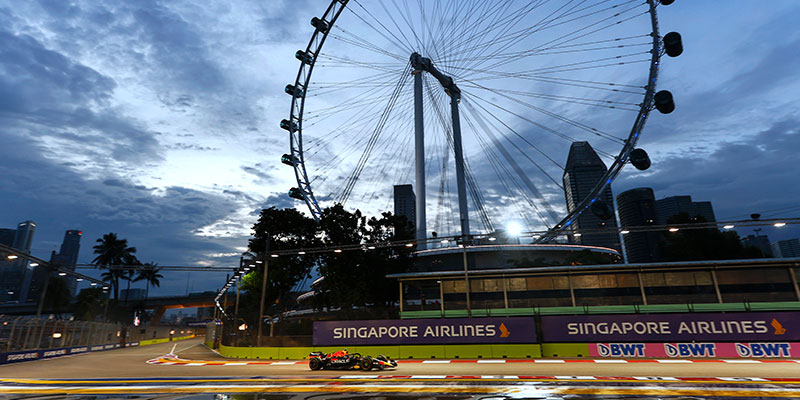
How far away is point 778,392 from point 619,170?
27.3 m

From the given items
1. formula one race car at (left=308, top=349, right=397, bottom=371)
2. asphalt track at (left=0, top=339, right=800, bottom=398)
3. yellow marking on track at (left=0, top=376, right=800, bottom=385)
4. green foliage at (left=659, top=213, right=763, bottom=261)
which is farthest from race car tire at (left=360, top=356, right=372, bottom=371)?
green foliage at (left=659, top=213, right=763, bottom=261)

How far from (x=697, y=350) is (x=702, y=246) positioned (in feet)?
184

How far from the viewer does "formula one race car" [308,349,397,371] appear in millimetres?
21703

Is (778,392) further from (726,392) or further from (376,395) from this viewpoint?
(376,395)

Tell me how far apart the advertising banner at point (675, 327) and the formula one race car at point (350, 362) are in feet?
37.8

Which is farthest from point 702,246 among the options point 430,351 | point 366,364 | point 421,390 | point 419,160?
point 421,390

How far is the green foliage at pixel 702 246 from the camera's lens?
2648 inches

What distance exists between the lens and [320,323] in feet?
96.1

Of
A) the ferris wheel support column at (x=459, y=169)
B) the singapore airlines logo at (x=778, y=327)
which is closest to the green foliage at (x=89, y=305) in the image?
the ferris wheel support column at (x=459, y=169)

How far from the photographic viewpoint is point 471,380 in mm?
17203

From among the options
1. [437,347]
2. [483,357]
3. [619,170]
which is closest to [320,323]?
[437,347]

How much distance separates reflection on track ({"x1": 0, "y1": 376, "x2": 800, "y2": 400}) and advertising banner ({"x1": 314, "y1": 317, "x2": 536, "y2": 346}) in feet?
29.7

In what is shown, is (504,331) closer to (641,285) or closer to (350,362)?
(350,362)

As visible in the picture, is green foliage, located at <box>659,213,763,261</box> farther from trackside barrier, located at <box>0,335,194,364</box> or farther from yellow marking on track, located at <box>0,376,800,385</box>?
trackside barrier, located at <box>0,335,194,364</box>
